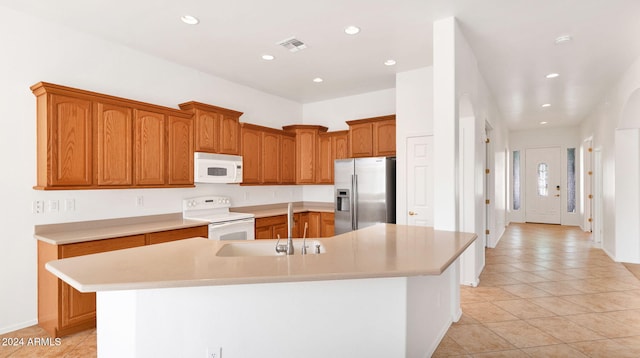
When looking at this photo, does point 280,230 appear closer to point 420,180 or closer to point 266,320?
point 420,180

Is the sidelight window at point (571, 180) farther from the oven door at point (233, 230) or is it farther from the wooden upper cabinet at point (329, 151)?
the oven door at point (233, 230)

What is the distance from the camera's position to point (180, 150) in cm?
396

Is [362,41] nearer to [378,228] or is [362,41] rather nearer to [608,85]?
[378,228]

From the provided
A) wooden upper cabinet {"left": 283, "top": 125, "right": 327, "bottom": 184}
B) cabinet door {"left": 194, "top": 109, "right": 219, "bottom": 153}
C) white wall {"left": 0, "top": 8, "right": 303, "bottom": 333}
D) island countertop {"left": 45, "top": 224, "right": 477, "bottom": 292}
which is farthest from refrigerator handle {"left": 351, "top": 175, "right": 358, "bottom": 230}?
island countertop {"left": 45, "top": 224, "right": 477, "bottom": 292}

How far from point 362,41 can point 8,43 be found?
11.1ft

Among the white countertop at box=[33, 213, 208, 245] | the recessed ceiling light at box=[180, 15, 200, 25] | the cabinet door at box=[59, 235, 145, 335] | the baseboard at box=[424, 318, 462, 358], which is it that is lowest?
the baseboard at box=[424, 318, 462, 358]

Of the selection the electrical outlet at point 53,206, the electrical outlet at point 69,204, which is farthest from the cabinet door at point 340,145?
the electrical outlet at point 53,206

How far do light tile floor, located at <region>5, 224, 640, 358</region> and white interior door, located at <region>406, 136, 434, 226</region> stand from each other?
1.05m

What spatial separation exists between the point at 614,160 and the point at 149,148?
267 inches

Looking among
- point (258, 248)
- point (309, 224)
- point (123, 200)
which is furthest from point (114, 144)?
point (309, 224)

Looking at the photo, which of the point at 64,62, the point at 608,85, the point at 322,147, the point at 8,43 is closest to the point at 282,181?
the point at 322,147

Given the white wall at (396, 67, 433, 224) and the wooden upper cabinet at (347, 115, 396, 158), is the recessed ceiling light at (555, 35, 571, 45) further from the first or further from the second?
the wooden upper cabinet at (347, 115, 396, 158)

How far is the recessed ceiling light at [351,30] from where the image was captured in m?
3.18

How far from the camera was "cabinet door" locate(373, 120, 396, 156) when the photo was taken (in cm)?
484
